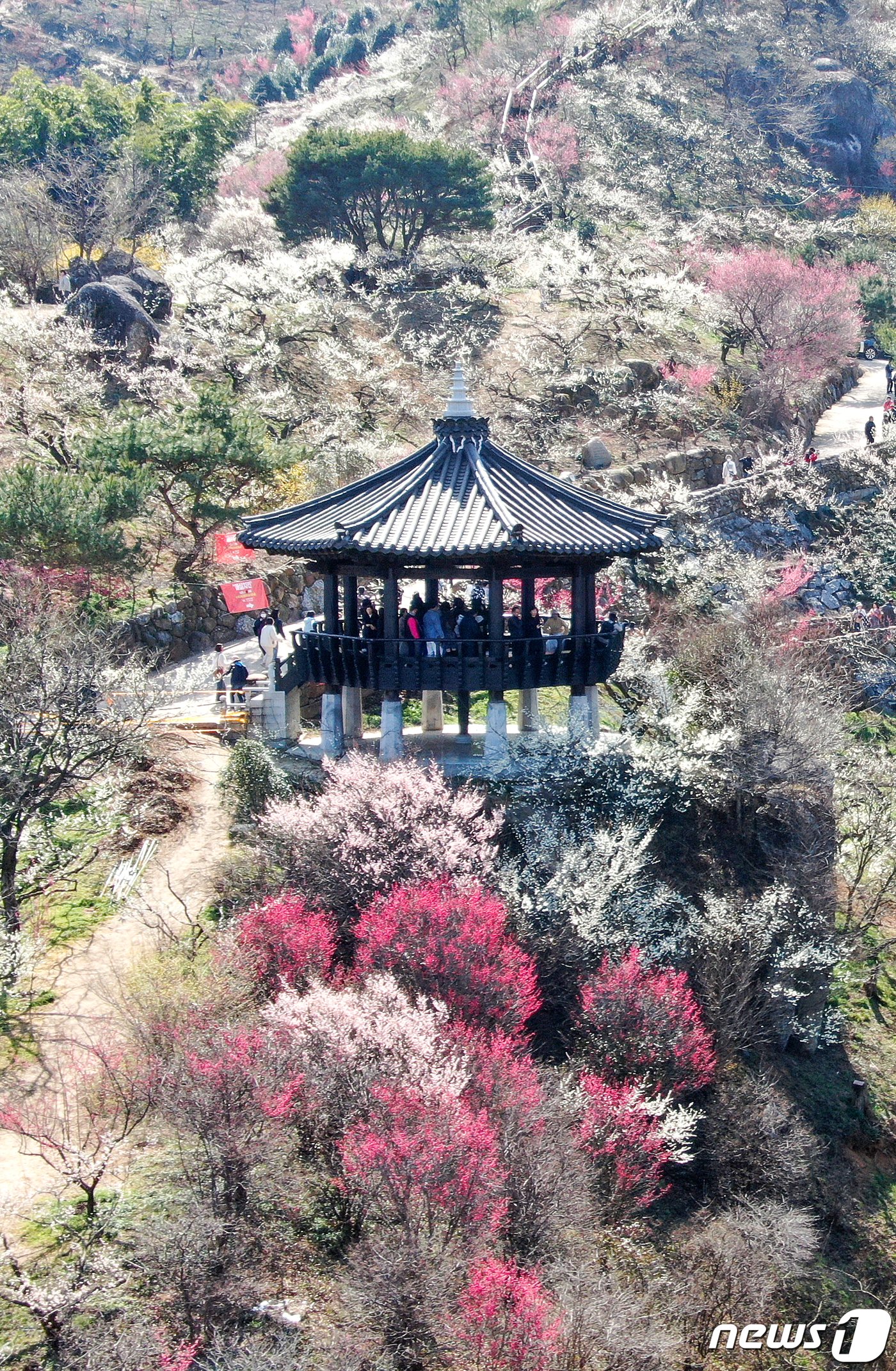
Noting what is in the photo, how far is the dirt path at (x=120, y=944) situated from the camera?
41.8ft

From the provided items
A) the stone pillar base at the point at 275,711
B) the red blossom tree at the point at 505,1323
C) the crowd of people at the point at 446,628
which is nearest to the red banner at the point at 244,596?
the stone pillar base at the point at 275,711

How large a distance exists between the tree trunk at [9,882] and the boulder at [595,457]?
22.7m

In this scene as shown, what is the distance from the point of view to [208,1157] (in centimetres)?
1187

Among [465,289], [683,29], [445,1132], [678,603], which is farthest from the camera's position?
[683,29]

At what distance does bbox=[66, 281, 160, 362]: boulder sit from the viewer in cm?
3788

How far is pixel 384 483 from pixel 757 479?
63.7 ft

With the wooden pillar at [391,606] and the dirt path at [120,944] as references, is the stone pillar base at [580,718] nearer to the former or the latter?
the wooden pillar at [391,606]

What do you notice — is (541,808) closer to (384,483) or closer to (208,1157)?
(384,483)

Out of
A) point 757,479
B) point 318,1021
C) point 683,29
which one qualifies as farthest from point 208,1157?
point 683,29

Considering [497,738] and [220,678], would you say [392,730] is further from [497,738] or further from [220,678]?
[220,678]

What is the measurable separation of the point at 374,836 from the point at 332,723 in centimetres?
409

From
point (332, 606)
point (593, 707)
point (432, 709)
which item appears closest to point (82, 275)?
point (432, 709)

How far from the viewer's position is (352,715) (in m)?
20.6

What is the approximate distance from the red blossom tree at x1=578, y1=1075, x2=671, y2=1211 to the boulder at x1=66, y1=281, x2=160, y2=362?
30.0 meters
